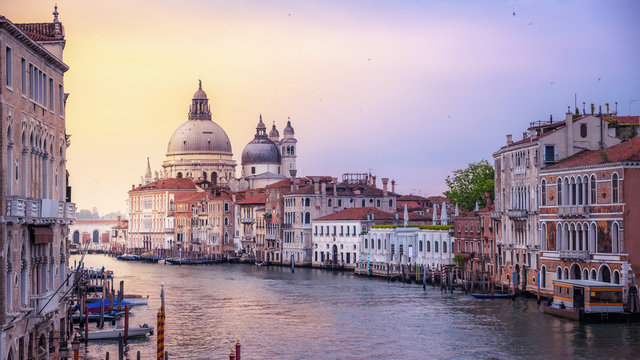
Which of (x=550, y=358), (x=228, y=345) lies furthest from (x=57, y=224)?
(x=550, y=358)

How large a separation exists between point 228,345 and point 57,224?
9.83m

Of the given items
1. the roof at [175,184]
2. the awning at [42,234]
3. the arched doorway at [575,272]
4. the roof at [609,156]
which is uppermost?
the roof at [175,184]

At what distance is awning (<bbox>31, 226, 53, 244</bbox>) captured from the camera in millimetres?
19688

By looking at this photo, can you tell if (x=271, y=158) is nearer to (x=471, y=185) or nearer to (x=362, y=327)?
(x=471, y=185)

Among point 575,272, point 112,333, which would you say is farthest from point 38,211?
point 575,272

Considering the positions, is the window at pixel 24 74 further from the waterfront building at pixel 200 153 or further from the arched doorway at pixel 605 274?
the waterfront building at pixel 200 153

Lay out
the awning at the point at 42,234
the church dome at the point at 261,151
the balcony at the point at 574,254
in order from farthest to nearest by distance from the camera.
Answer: the church dome at the point at 261,151 < the balcony at the point at 574,254 < the awning at the point at 42,234

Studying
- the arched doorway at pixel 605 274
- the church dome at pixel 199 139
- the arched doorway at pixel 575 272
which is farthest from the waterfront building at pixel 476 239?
the church dome at pixel 199 139

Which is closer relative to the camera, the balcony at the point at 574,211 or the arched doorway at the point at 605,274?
the arched doorway at the point at 605,274

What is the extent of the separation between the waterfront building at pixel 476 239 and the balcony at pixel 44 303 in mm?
29709

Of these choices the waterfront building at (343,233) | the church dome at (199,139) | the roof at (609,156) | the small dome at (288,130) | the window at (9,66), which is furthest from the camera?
the church dome at (199,139)

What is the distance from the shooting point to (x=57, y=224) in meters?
22.5

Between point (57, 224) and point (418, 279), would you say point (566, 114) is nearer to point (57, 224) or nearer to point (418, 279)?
point (418, 279)

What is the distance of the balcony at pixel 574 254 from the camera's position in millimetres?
37906
